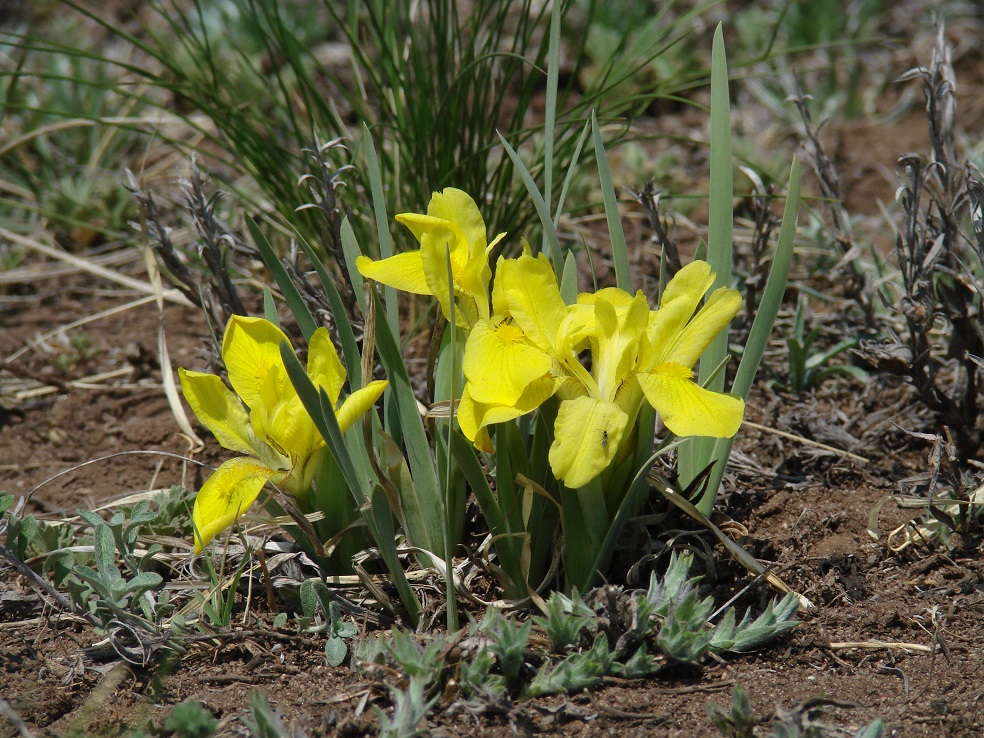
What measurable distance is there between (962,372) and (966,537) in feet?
1.55

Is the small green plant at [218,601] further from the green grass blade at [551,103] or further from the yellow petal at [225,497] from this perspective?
the green grass blade at [551,103]

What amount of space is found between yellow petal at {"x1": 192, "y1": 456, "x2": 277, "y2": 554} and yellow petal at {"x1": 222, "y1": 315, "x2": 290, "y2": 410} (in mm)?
111

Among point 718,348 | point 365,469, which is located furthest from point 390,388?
point 718,348

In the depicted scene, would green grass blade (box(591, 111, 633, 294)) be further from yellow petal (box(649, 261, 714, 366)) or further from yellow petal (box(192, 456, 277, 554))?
yellow petal (box(192, 456, 277, 554))

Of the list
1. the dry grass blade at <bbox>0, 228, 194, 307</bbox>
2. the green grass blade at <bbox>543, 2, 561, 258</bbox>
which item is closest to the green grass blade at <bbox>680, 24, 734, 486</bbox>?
the green grass blade at <bbox>543, 2, 561, 258</bbox>

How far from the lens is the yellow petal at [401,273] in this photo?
1327mm

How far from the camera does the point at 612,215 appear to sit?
146cm

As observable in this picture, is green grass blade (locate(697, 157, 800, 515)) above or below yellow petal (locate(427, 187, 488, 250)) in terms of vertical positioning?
below

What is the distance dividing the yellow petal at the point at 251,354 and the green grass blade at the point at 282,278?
0.20ft

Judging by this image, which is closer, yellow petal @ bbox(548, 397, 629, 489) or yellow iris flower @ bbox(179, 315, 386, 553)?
yellow petal @ bbox(548, 397, 629, 489)

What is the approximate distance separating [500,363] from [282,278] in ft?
1.39

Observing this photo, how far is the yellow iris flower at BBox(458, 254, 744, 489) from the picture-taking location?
122 centimetres

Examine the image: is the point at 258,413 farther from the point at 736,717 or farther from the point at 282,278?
the point at 736,717

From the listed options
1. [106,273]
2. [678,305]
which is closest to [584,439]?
[678,305]
